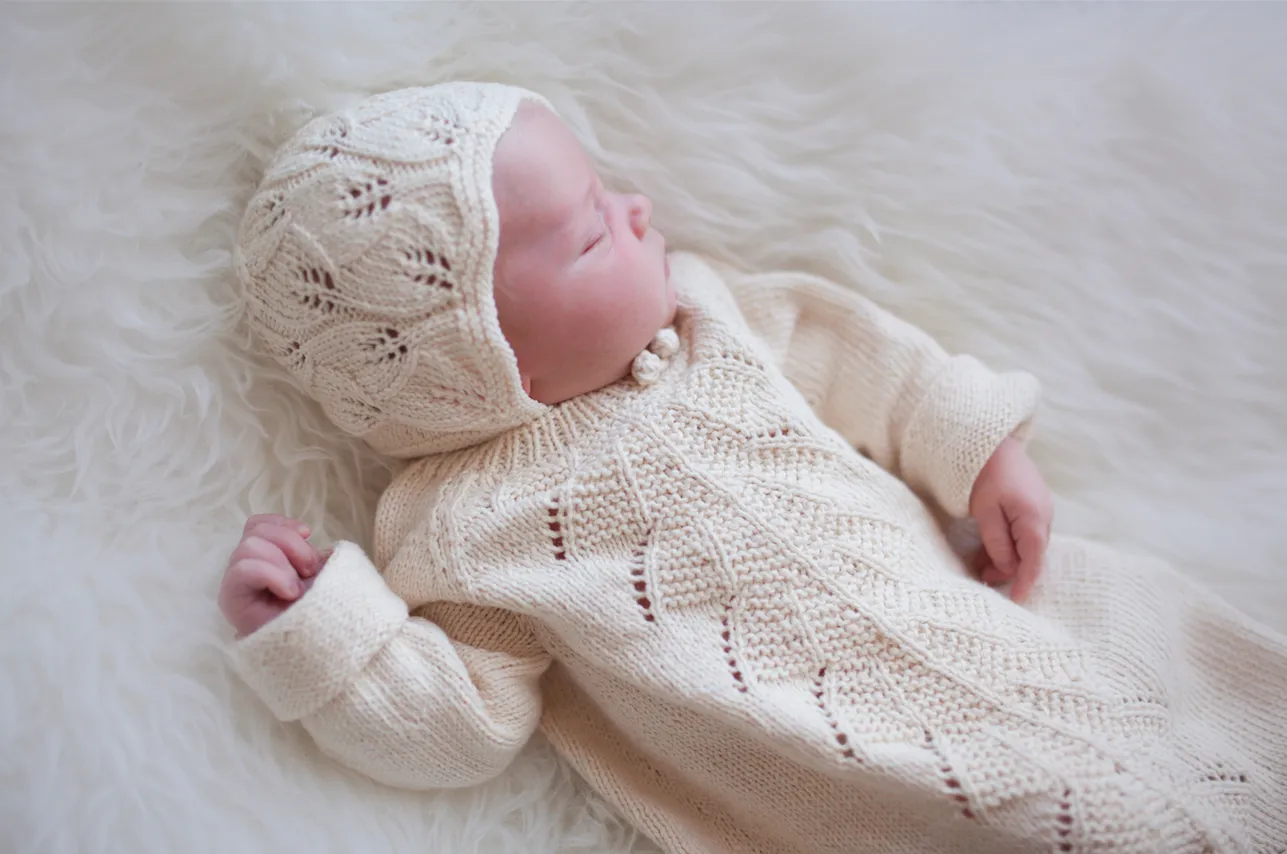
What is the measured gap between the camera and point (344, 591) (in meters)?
1.01

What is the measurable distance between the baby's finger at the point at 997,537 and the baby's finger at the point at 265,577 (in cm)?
84

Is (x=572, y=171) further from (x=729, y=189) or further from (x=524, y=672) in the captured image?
(x=524, y=672)

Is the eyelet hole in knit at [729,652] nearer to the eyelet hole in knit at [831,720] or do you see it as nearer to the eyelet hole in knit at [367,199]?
the eyelet hole in knit at [831,720]

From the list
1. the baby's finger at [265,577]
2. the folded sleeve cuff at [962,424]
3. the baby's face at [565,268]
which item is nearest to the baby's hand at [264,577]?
the baby's finger at [265,577]

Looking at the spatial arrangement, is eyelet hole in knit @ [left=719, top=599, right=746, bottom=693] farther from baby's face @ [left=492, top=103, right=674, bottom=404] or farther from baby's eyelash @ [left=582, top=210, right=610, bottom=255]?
baby's eyelash @ [left=582, top=210, right=610, bottom=255]

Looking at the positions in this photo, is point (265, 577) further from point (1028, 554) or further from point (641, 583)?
point (1028, 554)

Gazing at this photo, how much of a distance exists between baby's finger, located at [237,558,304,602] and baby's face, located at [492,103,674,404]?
344mm

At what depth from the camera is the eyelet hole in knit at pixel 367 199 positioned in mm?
981

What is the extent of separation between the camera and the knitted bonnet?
98 centimetres

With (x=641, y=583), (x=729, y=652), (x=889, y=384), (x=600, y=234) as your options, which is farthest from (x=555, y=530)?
(x=889, y=384)

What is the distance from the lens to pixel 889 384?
122 cm

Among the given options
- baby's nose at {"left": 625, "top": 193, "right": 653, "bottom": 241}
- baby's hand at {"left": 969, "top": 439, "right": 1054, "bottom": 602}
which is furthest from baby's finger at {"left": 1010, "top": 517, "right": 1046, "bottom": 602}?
baby's nose at {"left": 625, "top": 193, "right": 653, "bottom": 241}

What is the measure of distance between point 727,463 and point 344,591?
0.46 m

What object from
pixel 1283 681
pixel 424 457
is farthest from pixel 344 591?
pixel 1283 681
